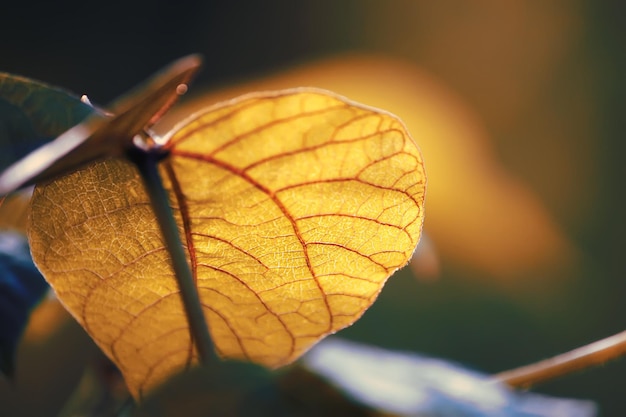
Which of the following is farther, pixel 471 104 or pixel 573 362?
pixel 471 104

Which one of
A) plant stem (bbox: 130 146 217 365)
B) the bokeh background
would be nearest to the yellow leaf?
plant stem (bbox: 130 146 217 365)

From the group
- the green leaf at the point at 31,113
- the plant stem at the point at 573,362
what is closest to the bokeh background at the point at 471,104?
the plant stem at the point at 573,362

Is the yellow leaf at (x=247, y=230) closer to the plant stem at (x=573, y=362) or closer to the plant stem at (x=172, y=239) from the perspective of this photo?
the plant stem at (x=172, y=239)

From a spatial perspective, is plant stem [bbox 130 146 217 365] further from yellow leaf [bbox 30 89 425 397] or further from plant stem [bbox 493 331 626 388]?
plant stem [bbox 493 331 626 388]

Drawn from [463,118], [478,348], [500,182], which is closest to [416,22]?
[463,118]

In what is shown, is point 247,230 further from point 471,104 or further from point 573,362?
point 471,104

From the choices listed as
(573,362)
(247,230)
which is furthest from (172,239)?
(573,362)

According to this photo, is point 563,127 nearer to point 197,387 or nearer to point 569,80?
point 569,80
